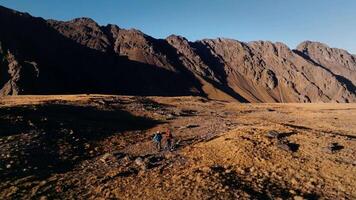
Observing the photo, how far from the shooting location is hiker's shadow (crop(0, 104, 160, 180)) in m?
24.0

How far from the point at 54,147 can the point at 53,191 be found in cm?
949

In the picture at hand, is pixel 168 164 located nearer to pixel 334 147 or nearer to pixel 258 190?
pixel 258 190

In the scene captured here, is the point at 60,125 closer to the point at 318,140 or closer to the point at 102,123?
the point at 102,123

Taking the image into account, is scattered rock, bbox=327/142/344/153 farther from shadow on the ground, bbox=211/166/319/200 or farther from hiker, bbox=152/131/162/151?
hiker, bbox=152/131/162/151

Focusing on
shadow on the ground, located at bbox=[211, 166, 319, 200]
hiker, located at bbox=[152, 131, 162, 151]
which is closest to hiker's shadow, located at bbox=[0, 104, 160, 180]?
hiker, located at bbox=[152, 131, 162, 151]

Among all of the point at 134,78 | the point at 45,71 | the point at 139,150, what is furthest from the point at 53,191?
the point at 134,78

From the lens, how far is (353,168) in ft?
76.9

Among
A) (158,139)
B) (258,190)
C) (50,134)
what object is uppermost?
(158,139)

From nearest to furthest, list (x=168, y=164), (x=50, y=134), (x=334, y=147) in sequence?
(x=168, y=164)
(x=334, y=147)
(x=50, y=134)

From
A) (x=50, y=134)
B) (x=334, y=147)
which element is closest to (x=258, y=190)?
(x=334, y=147)

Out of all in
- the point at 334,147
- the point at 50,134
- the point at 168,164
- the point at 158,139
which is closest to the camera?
the point at 168,164

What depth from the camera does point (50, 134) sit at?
104 feet

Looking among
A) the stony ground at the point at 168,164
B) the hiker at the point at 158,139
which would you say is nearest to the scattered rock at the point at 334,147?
the stony ground at the point at 168,164

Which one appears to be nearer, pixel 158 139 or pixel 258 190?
pixel 258 190
